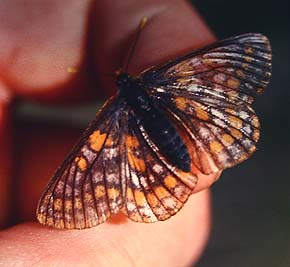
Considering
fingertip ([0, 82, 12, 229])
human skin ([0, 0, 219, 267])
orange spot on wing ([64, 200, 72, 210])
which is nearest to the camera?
orange spot on wing ([64, 200, 72, 210])

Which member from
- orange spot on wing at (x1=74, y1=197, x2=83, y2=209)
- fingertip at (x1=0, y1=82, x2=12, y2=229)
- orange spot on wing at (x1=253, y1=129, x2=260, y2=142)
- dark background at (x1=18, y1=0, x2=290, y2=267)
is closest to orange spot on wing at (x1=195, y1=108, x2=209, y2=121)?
orange spot on wing at (x1=253, y1=129, x2=260, y2=142)

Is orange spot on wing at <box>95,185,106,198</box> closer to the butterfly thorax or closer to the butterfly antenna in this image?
the butterfly thorax

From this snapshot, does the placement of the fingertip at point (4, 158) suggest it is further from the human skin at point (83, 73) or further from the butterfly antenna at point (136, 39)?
the butterfly antenna at point (136, 39)

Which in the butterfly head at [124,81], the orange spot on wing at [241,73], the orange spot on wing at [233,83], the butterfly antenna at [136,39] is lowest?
the orange spot on wing at [233,83]

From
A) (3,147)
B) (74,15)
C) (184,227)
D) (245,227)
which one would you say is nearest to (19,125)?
(3,147)

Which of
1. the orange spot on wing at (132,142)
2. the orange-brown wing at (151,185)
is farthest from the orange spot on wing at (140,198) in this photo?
the orange spot on wing at (132,142)
